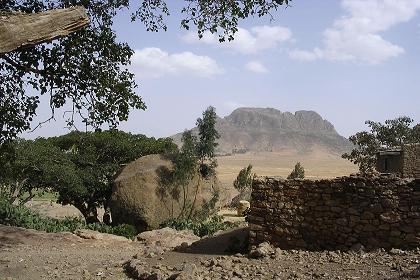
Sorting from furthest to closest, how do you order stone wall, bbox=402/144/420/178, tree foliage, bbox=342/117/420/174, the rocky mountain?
the rocky mountain, tree foliage, bbox=342/117/420/174, stone wall, bbox=402/144/420/178

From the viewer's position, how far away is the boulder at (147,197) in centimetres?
2088

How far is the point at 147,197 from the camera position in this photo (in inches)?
825

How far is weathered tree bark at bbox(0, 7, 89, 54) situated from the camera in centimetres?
501

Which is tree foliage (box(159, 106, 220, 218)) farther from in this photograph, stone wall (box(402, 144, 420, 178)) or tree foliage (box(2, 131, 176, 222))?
stone wall (box(402, 144, 420, 178))

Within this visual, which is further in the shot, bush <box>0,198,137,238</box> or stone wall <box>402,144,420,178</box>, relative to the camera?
bush <box>0,198,137,238</box>

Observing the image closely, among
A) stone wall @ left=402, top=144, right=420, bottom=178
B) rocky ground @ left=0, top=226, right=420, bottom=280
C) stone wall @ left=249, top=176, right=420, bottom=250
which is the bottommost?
rocky ground @ left=0, top=226, right=420, bottom=280

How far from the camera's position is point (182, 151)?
886 inches

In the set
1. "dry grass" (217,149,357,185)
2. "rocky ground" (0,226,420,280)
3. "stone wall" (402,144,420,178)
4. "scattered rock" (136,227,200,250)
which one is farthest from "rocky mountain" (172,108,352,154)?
"rocky ground" (0,226,420,280)

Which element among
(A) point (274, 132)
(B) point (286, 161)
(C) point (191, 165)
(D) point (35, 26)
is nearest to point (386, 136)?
(C) point (191, 165)

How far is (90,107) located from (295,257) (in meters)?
4.99

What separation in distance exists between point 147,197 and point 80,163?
5466 mm

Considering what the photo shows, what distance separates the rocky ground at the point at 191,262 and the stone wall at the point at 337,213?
0.40 meters

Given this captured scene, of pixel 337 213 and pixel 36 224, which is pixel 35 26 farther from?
pixel 36 224

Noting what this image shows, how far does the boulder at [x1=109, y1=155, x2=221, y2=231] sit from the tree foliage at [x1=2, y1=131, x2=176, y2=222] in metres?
2.17
